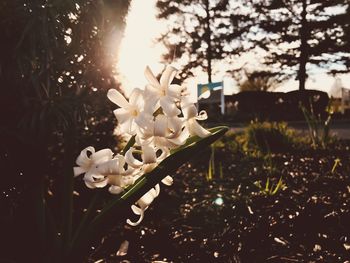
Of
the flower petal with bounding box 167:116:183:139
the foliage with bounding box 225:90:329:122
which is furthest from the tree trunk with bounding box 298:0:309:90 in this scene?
the flower petal with bounding box 167:116:183:139

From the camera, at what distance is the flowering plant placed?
1245 mm

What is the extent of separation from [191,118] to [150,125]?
156 mm

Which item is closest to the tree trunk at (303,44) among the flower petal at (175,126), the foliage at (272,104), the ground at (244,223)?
the foliage at (272,104)

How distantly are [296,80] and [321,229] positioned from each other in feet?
78.4

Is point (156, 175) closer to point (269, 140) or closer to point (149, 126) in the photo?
point (149, 126)

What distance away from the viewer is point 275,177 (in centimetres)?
393

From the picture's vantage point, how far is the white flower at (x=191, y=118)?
4.24 feet

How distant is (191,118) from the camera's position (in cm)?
132

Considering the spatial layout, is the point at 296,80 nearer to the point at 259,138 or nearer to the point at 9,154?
the point at 259,138

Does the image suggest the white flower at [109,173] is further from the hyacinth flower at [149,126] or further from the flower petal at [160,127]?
the flower petal at [160,127]

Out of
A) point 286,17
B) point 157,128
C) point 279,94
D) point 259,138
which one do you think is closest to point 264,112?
point 279,94

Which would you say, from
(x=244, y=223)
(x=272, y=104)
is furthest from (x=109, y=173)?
A: (x=272, y=104)

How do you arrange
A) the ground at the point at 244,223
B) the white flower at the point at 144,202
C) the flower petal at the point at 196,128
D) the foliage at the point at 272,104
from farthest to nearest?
the foliage at the point at 272,104 → the ground at the point at 244,223 → the white flower at the point at 144,202 → the flower petal at the point at 196,128

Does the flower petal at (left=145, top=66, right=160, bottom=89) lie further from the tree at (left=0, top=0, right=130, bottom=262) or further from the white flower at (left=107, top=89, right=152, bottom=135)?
the tree at (left=0, top=0, right=130, bottom=262)
